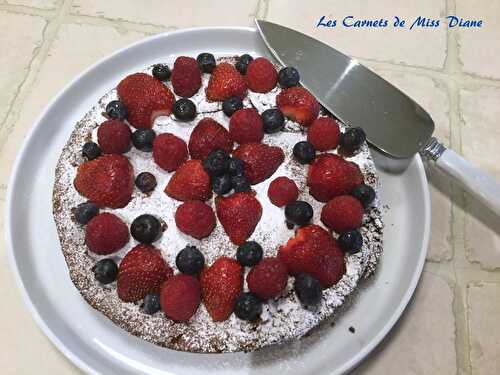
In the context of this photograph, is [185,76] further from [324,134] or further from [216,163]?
[324,134]

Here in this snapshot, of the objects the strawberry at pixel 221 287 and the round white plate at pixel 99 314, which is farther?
the round white plate at pixel 99 314

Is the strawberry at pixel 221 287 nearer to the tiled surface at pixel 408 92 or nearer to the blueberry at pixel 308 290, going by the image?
the blueberry at pixel 308 290

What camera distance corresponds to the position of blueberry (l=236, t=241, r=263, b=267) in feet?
3.92

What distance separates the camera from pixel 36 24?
1904mm

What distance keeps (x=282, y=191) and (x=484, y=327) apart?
2.28ft

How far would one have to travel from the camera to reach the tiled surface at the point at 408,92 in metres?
1.34

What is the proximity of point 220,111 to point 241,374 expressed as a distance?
74 cm

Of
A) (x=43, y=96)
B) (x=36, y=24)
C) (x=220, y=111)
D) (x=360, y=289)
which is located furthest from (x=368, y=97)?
(x=36, y=24)

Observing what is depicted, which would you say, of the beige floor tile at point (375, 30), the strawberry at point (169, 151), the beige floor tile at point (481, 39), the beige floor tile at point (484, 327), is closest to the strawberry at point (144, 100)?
the strawberry at point (169, 151)

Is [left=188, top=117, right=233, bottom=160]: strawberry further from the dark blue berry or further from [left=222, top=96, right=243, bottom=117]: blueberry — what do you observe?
the dark blue berry

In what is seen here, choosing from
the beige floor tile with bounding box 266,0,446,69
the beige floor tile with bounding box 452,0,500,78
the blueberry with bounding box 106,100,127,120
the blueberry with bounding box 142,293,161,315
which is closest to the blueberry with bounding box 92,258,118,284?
Result: the blueberry with bounding box 142,293,161,315

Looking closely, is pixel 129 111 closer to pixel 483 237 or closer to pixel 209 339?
pixel 209 339

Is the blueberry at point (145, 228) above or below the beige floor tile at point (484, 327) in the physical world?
above

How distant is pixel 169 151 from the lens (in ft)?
4.31
